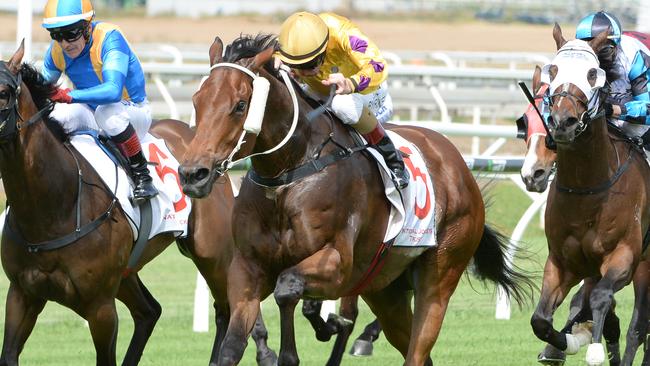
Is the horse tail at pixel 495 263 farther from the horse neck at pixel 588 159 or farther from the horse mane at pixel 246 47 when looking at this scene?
the horse mane at pixel 246 47

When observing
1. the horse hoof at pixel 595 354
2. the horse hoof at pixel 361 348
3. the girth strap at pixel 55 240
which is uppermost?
the girth strap at pixel 55 240

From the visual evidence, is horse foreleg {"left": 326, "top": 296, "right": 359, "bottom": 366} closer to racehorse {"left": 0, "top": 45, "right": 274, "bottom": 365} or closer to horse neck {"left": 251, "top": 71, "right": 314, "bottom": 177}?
racehorse {"left": 0, "top": 45, "right": 274, "bottom": 365}

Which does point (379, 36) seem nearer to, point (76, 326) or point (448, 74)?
point (448, 74)

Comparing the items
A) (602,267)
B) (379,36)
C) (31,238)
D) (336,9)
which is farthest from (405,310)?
(336,9)

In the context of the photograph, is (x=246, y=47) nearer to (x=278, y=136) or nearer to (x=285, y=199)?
(x=278, y=136)

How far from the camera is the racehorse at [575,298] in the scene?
6660 mm

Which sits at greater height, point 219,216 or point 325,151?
point 325,151

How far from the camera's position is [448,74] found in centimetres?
1285

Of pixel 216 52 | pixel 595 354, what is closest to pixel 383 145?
pixel 216 52

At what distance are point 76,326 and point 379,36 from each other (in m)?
24.8

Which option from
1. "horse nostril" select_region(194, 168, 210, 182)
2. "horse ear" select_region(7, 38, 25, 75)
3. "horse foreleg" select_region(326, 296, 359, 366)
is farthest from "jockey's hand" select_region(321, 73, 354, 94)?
"horse foreleg" select_region(326, 296, 359, 366)

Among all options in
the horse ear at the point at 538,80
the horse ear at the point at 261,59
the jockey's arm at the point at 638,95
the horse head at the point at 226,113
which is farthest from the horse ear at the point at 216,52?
the jockey's arm at the point at 638,95

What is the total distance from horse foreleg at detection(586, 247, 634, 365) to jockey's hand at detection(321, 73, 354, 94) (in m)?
1.72

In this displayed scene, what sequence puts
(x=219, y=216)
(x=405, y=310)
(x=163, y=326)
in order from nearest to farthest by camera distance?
(x=405, y=310)
(x=219, y=216)
(x=163, y=326)
